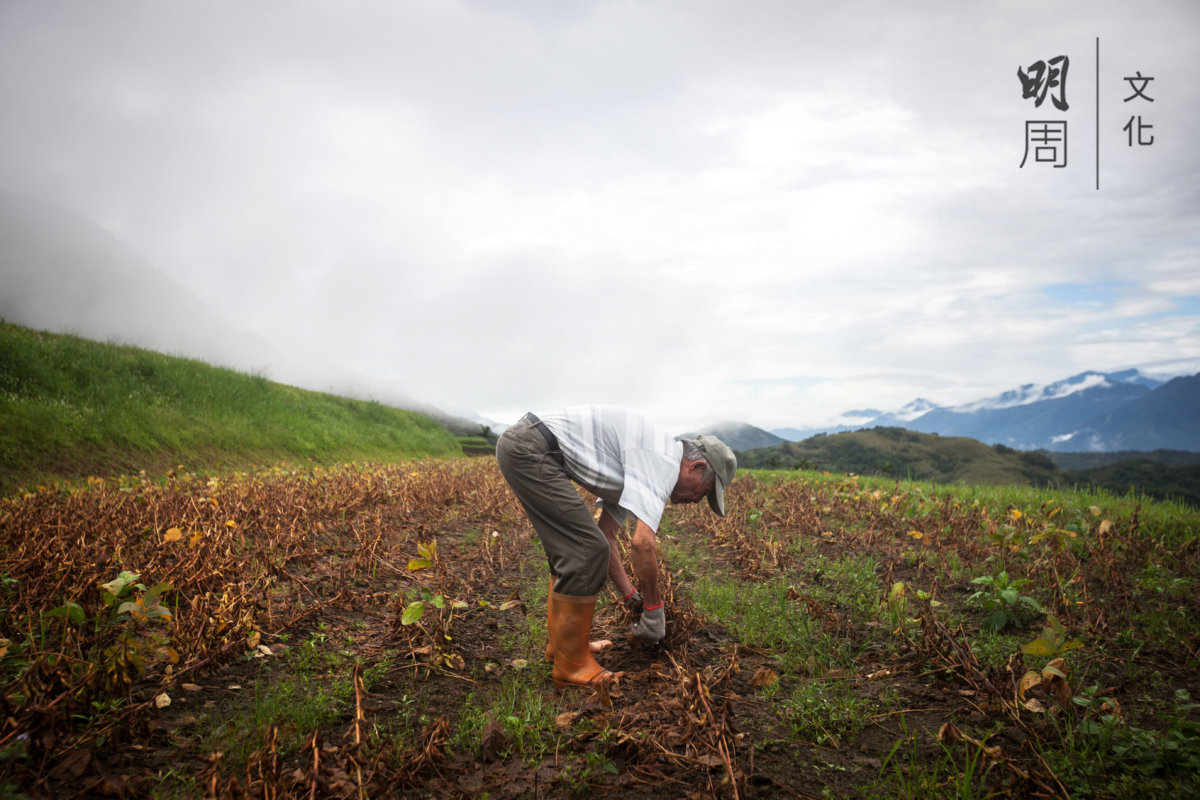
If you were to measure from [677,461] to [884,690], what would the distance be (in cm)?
178

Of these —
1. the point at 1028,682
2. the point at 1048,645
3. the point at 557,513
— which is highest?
the point at 557,513

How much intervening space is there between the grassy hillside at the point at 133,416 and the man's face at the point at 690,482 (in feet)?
33.1

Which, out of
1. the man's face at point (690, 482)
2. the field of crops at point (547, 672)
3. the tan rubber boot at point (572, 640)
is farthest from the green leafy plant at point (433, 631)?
the man's face at point (690, 482)

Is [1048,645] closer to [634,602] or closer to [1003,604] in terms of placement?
[1003,604]

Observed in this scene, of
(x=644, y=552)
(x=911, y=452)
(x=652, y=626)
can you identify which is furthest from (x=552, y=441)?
(x=911, y=452)

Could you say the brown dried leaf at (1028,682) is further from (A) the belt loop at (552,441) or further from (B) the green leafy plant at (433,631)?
(B) the green leafy plant at (433,631)

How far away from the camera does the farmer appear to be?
11.5ft

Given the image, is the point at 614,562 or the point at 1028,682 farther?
the point at 614,562

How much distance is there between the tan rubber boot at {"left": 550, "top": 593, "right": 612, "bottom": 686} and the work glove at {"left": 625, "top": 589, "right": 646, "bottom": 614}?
82 cm

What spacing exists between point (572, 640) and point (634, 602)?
999 millimetres

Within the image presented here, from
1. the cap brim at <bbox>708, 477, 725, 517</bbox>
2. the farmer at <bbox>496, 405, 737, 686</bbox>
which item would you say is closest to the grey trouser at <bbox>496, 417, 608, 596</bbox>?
the farmer at <bbox>496, 405, 737, 686</bbox>

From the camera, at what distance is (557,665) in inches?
142

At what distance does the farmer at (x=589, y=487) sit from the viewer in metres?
3.49

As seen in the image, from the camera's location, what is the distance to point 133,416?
40.4 ft
